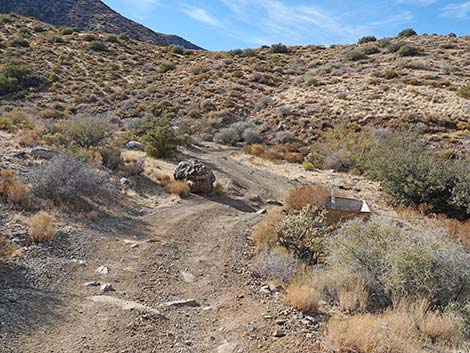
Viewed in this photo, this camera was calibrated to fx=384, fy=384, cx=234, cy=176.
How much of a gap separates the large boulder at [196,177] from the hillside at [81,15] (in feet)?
182

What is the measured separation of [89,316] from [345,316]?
3.34 meters

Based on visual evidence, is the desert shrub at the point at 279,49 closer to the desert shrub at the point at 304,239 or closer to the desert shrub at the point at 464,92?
the desert shrub at the point at 464,92

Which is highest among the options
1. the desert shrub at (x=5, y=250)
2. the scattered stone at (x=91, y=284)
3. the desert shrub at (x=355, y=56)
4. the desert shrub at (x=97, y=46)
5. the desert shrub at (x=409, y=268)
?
the desert shrub at (x=355, y=56)

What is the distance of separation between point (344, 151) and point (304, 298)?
663 inches

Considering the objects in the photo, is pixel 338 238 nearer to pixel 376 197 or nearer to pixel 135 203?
pixel 135 203

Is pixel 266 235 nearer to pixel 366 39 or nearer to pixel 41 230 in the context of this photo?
pixel 41 230

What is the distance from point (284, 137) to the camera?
86.1 ft

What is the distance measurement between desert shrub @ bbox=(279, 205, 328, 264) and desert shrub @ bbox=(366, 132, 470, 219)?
6373 mm

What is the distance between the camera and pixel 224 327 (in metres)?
4.83

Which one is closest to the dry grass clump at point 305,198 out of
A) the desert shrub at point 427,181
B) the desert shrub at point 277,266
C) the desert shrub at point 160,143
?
the desert shrub at point 427,181

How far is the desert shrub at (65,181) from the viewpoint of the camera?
8.75 metres

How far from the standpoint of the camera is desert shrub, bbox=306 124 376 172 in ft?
66.6

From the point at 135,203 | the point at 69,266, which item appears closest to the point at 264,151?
the point at 135,203

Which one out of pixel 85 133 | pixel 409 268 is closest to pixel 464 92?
pixel 85 133
